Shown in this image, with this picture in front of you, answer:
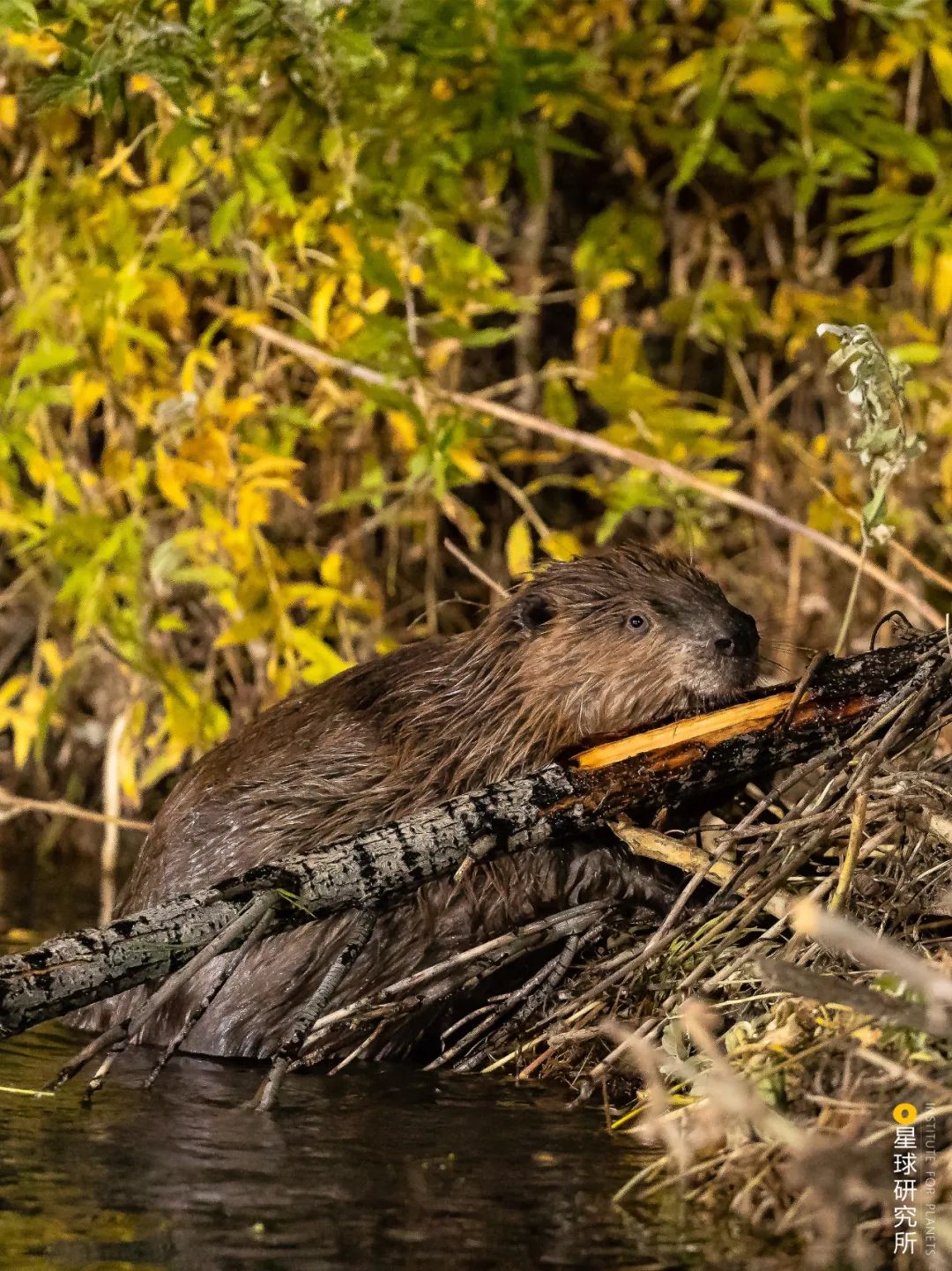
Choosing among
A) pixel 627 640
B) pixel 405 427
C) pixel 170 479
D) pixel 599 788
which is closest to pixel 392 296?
pixel 405 427

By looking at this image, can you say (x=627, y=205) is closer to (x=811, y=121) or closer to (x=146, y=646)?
(x=811, y=121)

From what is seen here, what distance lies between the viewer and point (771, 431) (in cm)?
602

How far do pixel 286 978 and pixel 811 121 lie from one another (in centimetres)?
336

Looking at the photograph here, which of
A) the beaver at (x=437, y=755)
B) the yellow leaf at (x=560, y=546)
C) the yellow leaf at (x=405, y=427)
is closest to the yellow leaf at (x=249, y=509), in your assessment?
the yellow leaf at (x=405, y=427)

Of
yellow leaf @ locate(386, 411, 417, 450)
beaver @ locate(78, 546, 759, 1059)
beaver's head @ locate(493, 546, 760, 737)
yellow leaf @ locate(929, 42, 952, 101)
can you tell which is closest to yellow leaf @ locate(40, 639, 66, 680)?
yellow leaf @ locate(386, 411, 417, 450)

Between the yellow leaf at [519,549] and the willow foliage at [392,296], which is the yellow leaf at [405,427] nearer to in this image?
the willow foliage at [392,296]

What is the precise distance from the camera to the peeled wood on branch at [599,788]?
2811 millimetres

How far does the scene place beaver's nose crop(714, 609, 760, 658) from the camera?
3.42 meters

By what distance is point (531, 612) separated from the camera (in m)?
3.63

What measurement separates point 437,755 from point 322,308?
176cm

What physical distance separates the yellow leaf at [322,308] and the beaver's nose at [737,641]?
1.86m

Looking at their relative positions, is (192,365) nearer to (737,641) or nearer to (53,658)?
(53,658)

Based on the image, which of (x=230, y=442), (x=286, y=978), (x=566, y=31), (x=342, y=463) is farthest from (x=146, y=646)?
(x=566, y=31)

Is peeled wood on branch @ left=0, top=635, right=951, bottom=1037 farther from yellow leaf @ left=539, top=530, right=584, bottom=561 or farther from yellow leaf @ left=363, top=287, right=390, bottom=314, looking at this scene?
yellow leaf @ left=363, top=287, right=390, bottom=314
